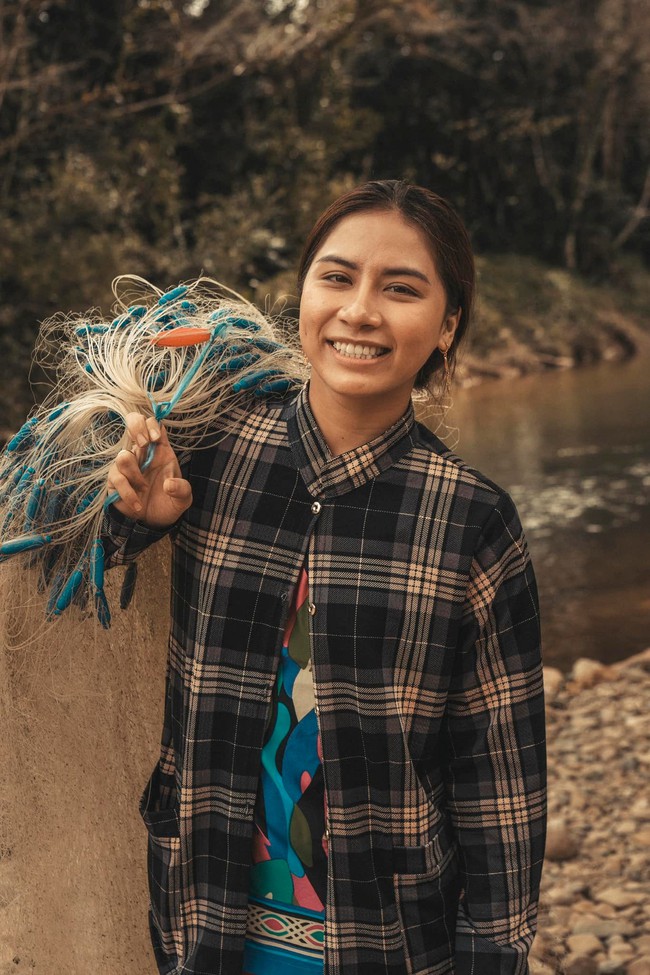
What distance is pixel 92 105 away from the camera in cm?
1098

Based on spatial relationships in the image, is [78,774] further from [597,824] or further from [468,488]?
[597,824]

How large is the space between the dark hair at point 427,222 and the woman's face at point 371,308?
1cm

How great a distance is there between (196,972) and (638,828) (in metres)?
2.60

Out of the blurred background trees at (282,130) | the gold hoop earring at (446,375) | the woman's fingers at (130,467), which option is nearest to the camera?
the woman's fingers at (130,467)

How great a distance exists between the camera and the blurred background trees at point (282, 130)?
1023 centimetres

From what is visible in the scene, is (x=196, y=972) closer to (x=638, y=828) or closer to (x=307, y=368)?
(x=307, y=368)

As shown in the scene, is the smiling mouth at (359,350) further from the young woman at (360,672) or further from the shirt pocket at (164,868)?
the shirt pocket at (164,868)

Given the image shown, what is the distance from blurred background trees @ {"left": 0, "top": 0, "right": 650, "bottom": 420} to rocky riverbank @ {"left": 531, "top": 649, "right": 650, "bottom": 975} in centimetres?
251

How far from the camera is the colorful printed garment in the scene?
1.37 metres

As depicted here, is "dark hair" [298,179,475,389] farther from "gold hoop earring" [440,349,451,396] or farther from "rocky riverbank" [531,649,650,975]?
"rocky riverbank" [531,649,650,975]

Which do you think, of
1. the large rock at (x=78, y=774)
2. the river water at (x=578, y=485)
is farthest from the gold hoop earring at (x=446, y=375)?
the river water at (x=578, y=485)

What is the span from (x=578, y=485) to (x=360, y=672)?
7644 mm

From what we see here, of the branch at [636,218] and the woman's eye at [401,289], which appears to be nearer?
the woman's eye at [401,289]

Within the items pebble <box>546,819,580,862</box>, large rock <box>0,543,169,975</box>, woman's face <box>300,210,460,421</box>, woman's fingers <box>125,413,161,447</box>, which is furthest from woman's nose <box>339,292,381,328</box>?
pebble <box>546,819,580,862</box>
